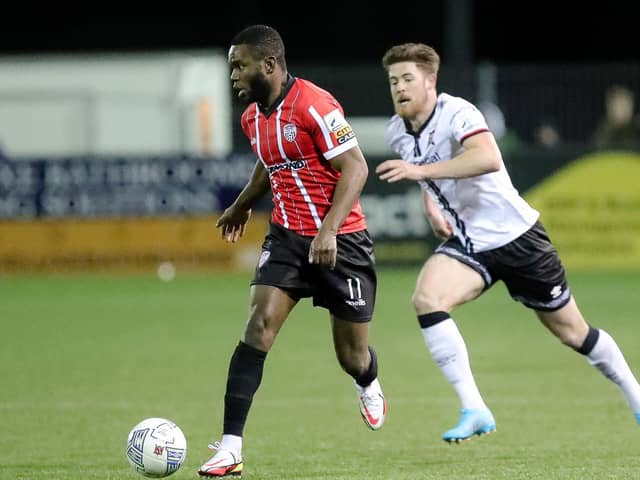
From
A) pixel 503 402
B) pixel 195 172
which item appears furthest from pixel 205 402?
pixel 195 172

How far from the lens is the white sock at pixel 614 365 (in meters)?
7.28

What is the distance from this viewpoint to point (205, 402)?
29.7ft

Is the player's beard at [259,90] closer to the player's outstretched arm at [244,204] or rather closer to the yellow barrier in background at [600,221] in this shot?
the player's outstretched arm at [244,204]

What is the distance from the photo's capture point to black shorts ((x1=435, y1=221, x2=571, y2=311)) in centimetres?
720

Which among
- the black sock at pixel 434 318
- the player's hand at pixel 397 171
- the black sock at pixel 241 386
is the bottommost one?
the black sock at pixel 241 386

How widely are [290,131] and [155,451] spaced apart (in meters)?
1.66

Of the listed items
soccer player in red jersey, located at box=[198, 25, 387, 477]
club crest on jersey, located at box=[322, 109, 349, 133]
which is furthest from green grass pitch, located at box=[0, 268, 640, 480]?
club crest on jersey, located at box=[322, 109, 349, 133]

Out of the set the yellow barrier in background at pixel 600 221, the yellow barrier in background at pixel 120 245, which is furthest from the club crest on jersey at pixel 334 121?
the yellow barrier in background at pixel 600 221

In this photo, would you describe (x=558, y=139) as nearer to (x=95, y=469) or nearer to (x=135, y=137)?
(x=135, y=137)

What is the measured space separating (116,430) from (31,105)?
37.1ft

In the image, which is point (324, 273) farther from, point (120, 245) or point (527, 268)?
point (120, 245)

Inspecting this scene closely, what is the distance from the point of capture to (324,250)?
21.5 feet

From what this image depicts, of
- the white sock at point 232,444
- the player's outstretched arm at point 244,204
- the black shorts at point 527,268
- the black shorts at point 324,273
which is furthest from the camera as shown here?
the player's outstretched arm at point 244,204

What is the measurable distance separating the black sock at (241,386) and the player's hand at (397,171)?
3.46 feet
